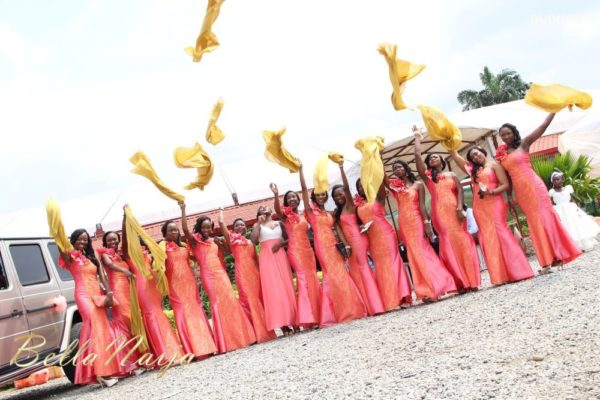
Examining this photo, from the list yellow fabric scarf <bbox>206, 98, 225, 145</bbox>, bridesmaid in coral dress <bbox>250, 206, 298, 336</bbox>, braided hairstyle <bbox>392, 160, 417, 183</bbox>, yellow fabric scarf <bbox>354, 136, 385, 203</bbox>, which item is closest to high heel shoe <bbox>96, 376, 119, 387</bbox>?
bridesmaid in coral dress <bbox>250, 206, 298, 336</bbox>

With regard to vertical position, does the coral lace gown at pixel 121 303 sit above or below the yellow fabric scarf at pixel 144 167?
below

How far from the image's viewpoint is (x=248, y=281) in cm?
833

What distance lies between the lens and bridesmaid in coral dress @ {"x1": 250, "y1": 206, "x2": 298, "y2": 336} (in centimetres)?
811

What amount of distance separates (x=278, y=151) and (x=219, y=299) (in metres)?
2.01

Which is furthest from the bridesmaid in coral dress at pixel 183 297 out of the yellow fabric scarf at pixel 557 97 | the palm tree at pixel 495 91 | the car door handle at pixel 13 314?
the palm tree at pixel 495 91

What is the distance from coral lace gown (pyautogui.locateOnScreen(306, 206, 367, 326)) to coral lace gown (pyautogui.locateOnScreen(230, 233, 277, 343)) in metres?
0.83

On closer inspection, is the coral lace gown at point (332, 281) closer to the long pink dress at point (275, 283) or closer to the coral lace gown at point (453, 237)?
the long pink dress at point (275, 283)

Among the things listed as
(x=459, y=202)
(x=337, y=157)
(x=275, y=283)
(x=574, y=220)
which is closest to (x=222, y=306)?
(x=275, y=283)

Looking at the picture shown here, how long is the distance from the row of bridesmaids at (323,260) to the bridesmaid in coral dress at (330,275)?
0.01m

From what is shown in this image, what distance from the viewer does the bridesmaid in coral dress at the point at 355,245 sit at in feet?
26.6

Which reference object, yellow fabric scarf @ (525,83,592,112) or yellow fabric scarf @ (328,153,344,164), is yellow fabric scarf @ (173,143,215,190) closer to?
yellow fabric scarf @ (328,153,344,164)

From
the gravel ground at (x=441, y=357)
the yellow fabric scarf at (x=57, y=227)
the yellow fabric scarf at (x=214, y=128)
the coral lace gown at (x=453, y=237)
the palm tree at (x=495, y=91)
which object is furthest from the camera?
the palm tree at (x=495, y=91)

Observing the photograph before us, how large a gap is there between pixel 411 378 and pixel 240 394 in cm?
141

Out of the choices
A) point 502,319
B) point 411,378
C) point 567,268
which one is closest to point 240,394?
point 411,378
